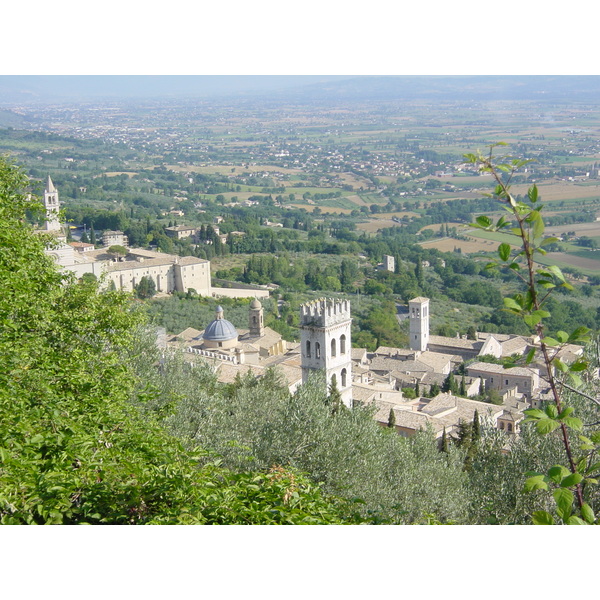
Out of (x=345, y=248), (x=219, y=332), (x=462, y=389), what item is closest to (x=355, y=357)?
(x=462, y=389)

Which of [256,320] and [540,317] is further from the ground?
[540,317]

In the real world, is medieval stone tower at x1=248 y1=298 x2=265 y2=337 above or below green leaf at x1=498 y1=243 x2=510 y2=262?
below

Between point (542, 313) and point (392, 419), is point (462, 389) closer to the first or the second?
point (392, 419)

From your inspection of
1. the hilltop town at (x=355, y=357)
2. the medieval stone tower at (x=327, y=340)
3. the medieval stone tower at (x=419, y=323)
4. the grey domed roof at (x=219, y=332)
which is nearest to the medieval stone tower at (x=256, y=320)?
the hilltop town at (x=355, y=357)

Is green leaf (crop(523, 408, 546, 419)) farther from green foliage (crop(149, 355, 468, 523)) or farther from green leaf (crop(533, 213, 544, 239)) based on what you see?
green foliage (crop(149, 355, 468, 523))

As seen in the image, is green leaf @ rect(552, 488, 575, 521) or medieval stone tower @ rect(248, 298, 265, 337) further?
medieval stone tower @ rect(248, 298, 265, 337)

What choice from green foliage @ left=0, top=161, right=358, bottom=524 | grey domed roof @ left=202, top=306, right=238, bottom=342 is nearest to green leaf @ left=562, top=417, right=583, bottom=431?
green foliage @ left=0, top=161, right=358, bottom=524

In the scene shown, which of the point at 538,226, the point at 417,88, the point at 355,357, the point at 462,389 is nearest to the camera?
the point at 538,226
